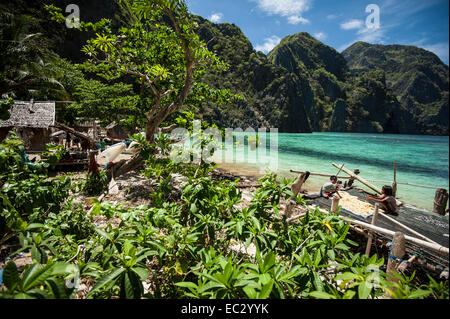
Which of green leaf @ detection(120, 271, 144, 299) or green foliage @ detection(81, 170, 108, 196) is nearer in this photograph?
green leaf @ detection(120, 271, 144, 299)

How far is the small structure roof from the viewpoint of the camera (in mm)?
9195

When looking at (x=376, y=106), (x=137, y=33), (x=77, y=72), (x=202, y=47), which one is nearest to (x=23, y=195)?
(x=202, y=47)

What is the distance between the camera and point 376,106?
106m

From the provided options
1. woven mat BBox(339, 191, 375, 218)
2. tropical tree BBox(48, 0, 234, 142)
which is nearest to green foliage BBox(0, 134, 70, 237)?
tropical tree BBox(48, 0, 234, 142)

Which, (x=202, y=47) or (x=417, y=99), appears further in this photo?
(x=417, y=99)

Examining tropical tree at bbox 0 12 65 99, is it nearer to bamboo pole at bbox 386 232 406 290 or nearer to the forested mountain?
the forested mountain

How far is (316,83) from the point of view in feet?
396

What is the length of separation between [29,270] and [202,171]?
1.87 m

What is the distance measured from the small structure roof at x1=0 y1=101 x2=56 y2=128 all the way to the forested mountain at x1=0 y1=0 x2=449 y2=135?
83.7 ft

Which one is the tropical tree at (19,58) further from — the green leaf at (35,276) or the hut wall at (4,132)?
the green leaf at (35,276)

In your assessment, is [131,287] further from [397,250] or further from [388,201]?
[388,201]

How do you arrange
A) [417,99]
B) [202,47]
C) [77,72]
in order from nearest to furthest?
[202,47] < [77,72] < [417,99]
